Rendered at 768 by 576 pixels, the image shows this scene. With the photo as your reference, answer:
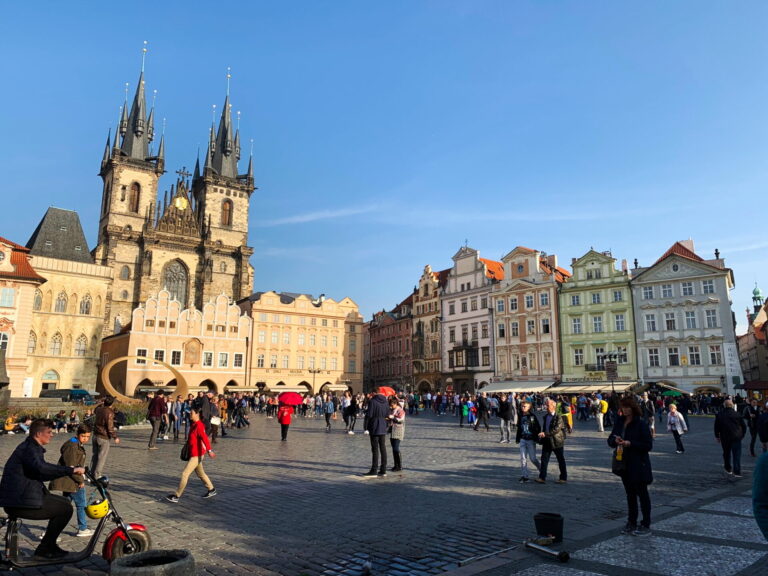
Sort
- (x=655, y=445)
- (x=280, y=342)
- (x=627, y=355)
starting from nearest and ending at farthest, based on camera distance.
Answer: (x=655, y=445)
(x=627, y=355)
(x=280, y=342)

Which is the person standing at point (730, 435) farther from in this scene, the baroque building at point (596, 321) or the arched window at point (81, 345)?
the arched window at point (81, 345)

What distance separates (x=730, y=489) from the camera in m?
9.67

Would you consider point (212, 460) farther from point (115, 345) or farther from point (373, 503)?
point (115, 345)

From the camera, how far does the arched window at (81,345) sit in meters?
56.3

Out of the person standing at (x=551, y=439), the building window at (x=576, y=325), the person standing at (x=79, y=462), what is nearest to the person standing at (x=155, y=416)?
the person standing at (x=79, y=462)

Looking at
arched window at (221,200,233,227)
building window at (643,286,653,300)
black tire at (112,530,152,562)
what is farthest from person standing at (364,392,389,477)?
arched window at (221,200,233,227)

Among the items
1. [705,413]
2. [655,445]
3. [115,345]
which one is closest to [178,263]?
[115,345]

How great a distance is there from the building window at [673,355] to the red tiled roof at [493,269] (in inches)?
702

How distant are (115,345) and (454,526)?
2227 inches

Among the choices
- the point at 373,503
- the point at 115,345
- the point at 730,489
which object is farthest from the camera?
the point at 115,345

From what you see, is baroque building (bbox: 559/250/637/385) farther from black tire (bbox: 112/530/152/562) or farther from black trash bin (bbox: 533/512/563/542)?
black tire (bbox: 112/530/152/562)

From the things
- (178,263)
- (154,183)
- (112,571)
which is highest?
(154,183)

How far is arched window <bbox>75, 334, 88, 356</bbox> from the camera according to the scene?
56.3 metres

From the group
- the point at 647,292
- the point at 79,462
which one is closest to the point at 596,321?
the point at 647,292
